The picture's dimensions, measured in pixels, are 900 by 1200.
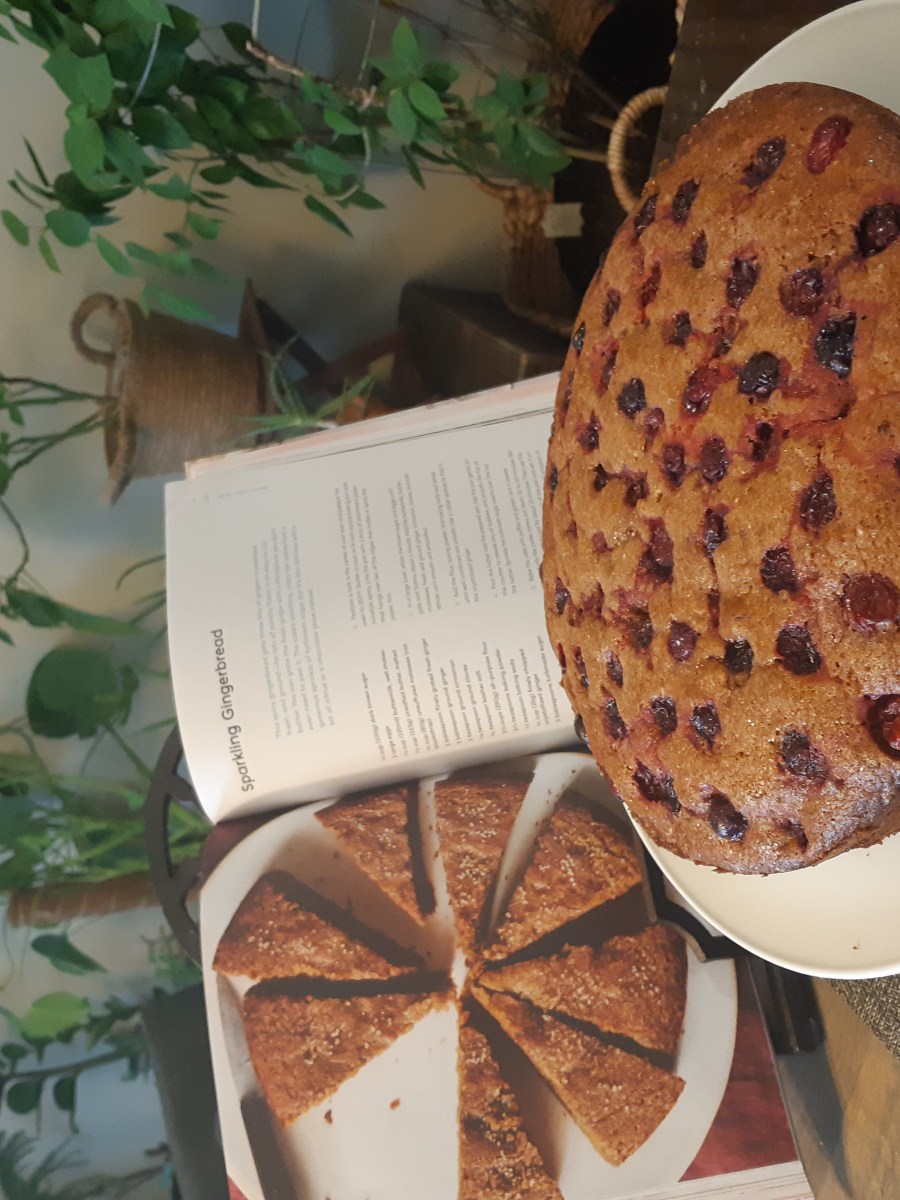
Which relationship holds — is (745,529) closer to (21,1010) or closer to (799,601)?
(799,601)

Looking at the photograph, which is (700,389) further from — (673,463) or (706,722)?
(706,722)

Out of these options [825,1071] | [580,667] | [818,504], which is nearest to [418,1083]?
[825,1071]

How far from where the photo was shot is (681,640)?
0.55 metres

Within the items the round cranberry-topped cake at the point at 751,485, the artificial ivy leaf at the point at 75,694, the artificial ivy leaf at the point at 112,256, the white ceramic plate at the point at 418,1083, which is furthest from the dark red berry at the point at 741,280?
the artificial ivy leaf at the point at 75,694

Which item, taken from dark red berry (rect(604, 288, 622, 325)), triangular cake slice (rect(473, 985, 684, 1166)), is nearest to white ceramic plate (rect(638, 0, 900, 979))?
dark red berry (rect(604, 288, 622, 325))

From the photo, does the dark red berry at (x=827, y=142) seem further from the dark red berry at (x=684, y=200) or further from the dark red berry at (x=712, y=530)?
the dark red berry at (x=712, y=530)

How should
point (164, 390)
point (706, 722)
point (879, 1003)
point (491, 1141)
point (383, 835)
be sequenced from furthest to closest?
point (164, 390) → point (383, 835) → point (491, 1141) → point (879, 1003) → point (706, 722)

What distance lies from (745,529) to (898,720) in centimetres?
13

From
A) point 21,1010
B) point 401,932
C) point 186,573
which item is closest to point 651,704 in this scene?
point 401,932

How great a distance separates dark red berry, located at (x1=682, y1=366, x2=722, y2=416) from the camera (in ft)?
1.70

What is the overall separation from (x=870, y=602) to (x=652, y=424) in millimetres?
176

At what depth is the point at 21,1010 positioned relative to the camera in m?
1.40

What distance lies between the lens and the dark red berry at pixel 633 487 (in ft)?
1.88

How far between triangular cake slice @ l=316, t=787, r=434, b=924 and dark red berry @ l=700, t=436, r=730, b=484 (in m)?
0.58
